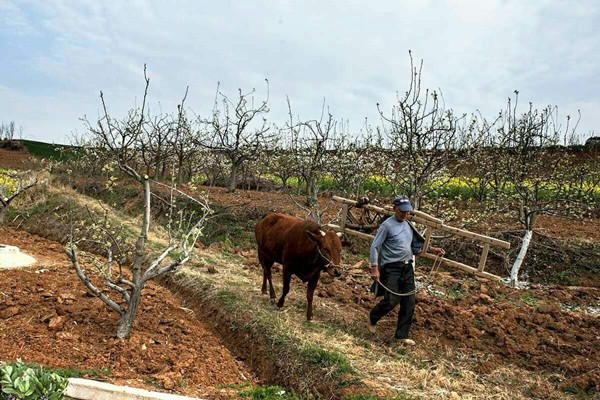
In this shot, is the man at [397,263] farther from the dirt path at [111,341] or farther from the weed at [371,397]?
the dirt path at [111,341]

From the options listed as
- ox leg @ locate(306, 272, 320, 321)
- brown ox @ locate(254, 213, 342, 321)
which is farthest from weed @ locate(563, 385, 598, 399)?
Result: ox leg @ locate(306, 272, 320, 321)

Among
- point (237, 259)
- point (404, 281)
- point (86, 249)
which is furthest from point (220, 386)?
point (86, 249)

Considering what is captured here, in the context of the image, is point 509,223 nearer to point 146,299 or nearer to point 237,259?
point 237,259

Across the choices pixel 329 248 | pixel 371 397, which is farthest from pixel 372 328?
pixel 371 397

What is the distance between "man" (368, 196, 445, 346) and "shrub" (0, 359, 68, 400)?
166 inches

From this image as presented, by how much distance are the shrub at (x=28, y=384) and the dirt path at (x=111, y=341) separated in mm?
1260

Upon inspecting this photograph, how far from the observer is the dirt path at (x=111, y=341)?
553 centimetres

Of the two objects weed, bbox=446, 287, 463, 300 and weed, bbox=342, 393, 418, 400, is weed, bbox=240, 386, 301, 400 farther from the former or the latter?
weed, bbox=446, 287, 463, 300

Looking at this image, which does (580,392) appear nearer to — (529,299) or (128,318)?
(529,299)

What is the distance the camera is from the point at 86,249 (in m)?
13.0

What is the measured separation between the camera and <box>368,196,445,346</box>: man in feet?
23.1

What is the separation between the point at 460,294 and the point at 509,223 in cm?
711

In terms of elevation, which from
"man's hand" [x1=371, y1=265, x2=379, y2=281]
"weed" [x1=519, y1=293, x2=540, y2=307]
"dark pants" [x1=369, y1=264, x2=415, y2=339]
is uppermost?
"man's hand" [x1=371, y1=265, x2=379, y2=281]

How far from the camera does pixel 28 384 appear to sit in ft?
12.3
